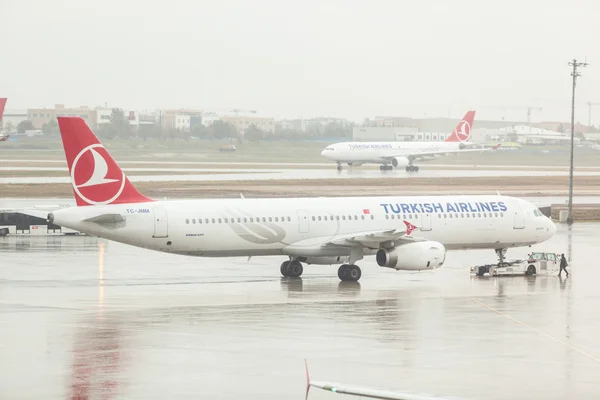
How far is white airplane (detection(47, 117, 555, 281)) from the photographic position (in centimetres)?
4378

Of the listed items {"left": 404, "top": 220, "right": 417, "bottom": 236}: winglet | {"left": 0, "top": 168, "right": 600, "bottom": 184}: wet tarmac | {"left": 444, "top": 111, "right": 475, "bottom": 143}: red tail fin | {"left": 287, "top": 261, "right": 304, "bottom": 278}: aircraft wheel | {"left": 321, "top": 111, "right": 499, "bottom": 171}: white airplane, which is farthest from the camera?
{"left": 444, "top": 111, "right": 475, "bottom": 143}: red tail fin

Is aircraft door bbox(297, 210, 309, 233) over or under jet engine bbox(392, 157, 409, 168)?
under

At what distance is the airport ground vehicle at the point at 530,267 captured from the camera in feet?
160

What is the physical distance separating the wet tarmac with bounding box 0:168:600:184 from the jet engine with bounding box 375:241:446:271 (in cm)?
7060

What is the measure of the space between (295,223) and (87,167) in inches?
344

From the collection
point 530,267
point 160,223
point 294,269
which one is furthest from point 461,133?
point 160,223

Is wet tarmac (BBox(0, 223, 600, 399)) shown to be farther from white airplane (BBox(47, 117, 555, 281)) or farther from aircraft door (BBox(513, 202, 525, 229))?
aircraft door (BBox(513, 202, 525, 229))

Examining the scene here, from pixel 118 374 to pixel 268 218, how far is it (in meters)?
19.7

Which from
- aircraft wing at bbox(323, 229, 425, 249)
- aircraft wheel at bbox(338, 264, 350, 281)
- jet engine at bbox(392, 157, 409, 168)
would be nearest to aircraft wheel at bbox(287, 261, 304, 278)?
aircraft wing at bbox(323, 229, 425, 249)

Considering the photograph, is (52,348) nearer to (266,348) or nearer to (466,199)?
(266,348)

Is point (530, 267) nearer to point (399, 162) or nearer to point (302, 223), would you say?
point (302, 223)

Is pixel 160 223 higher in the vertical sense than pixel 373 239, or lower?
higher

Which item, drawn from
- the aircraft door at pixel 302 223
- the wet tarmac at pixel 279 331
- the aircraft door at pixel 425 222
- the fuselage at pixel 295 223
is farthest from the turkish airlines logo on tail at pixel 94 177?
the aircraft door at pixel 425 222

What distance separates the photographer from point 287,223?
46.0 m
